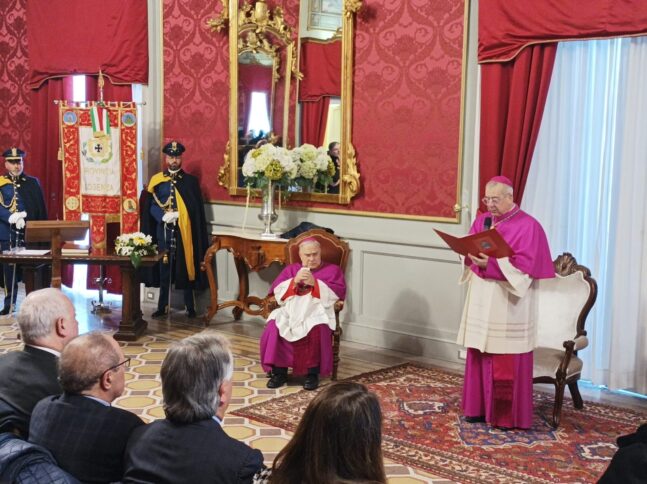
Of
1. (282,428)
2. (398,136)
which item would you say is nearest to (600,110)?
(398,136)

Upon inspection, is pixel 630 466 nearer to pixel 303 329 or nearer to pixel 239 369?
pixel 303 329

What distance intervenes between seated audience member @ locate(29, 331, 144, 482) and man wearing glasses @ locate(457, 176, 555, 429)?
113 inches

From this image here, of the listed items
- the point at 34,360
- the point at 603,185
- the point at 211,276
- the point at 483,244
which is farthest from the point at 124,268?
the point at 34,360

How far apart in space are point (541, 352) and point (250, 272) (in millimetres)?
3648

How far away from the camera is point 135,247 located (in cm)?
751

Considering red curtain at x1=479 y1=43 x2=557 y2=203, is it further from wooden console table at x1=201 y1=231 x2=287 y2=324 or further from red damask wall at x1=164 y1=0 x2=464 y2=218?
wooden console table at x1=201 y1=231 x2=287 y2=324

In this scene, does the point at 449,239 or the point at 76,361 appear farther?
the point at 449,239

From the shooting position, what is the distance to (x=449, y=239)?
5.20m

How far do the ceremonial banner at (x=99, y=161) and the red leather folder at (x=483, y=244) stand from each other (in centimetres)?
434

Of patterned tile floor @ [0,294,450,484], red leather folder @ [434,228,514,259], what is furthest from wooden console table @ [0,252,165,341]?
red leather folder @ [434,228,514,259]

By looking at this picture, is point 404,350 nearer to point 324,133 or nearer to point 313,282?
point 313,282

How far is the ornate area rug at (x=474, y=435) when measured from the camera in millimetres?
4672

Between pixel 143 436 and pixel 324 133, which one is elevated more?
pixel 324 133

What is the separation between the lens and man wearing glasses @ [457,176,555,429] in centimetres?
521
